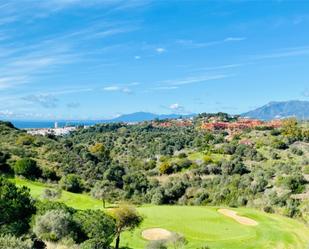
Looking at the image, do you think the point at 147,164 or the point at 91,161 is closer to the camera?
the point at 91,161

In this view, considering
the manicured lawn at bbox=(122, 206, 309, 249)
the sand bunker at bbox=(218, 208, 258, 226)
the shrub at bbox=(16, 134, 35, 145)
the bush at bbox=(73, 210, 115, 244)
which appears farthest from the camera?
the shrub at bbox=(16, 134, 35, 145)

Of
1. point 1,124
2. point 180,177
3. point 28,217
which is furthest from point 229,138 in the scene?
point 28,217

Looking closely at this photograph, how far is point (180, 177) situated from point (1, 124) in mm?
48421

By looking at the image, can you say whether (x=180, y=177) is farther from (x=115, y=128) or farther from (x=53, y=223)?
(x=115, y=128)

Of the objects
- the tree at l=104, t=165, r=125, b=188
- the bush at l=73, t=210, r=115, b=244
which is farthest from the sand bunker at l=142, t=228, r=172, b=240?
the tree at l=104, t=165, r=125, b=188

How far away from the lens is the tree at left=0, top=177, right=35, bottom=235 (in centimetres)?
2767

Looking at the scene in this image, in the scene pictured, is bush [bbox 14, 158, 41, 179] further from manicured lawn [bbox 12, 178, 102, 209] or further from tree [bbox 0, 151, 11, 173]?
manicured lawn [bbox 12, 178, 102, 209]

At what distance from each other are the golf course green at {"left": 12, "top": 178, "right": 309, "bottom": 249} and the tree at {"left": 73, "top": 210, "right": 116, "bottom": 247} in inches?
213

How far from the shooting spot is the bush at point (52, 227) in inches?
1108

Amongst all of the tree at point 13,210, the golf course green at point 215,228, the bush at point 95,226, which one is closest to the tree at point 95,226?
the bush at point 95,226

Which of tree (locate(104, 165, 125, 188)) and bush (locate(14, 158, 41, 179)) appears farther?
tree (locate(104, 165, 125, 188))

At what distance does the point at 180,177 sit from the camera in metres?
82.4

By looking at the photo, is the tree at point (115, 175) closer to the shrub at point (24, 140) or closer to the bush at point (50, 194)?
the shrub at point (24, 140)

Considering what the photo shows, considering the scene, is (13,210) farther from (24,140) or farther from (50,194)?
(24,140)
